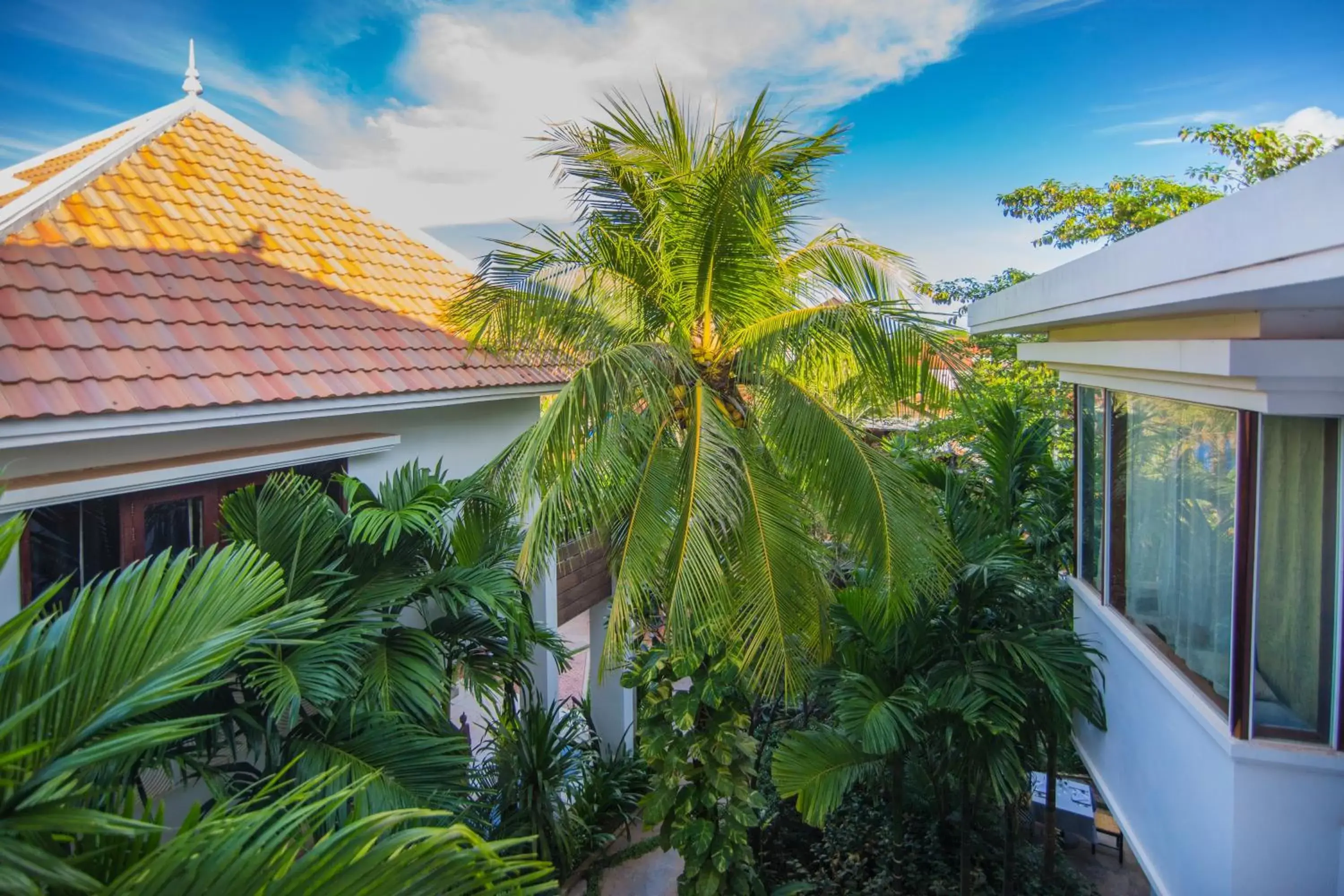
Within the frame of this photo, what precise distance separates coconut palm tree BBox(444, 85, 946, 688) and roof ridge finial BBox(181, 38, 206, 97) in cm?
444

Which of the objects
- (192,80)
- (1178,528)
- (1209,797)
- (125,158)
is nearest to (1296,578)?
(1178,528)

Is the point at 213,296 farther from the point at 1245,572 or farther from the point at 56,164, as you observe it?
the point at 1245,572

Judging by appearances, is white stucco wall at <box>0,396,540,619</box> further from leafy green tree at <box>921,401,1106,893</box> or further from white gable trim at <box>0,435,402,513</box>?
leafy green tree at <box>921,401,1106,893</box>

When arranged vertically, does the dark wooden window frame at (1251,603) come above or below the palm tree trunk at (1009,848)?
above

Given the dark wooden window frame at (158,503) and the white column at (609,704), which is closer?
the dark wooden window frame at (158,503)

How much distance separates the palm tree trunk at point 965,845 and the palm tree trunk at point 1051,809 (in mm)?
900

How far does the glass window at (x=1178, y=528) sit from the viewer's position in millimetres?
3863

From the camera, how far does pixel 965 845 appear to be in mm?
6832

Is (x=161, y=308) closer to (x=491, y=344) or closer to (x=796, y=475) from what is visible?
(x=491, y=344)

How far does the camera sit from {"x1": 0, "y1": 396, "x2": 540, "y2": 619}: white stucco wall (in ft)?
13.1

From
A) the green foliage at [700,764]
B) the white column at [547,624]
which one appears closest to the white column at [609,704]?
the white column at [547,624]

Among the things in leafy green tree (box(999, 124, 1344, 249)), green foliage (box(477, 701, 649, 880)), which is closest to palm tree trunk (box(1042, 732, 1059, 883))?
green foliage (box(477, 701, 649, 880))

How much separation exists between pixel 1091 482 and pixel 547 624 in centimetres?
560

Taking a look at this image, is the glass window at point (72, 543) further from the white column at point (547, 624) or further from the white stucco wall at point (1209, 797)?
the white stucco wall at point (1209, 797)
